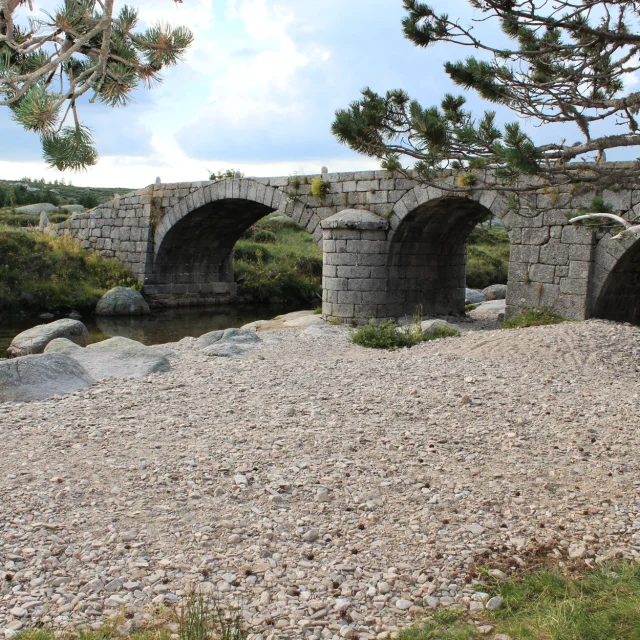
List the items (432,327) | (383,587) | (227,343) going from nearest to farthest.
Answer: (383,587), (227,343), (432,327)

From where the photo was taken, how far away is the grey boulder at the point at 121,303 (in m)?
17.7

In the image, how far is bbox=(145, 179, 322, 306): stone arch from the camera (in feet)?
53.8

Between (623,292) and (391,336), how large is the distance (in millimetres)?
4462

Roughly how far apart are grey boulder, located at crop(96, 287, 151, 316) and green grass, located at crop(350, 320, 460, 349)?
8.57 m

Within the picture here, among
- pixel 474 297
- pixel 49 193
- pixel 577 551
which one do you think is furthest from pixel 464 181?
pixel 49 193

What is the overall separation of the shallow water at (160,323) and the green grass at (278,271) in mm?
1572

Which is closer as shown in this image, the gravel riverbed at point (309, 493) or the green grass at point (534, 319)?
the gravel riverbed at point (309, 493)

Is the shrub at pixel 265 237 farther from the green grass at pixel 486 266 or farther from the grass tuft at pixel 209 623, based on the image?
the grass tuft at pixel 209 623

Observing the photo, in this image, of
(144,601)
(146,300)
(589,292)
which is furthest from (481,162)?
(146,300)

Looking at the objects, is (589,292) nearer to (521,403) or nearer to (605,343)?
(605,343)

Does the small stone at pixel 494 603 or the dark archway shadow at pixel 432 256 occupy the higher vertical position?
the dark archway shadow at pixel 432 256

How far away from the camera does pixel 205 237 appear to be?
19.9 m

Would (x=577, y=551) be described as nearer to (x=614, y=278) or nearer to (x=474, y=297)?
(x=614, y=278)

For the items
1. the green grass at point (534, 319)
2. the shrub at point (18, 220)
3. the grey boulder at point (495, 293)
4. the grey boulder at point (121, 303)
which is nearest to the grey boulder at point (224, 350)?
the green grass at point (534, 319)
